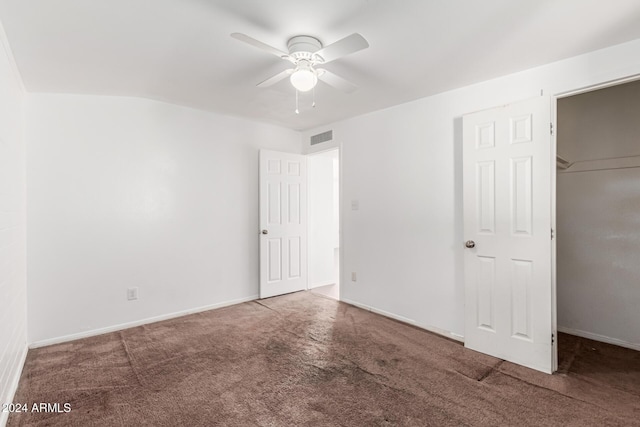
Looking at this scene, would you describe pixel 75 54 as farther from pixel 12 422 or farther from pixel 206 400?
pixel 206 400

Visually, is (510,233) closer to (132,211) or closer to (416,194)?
(416,194)

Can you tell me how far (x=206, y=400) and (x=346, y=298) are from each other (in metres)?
2.42

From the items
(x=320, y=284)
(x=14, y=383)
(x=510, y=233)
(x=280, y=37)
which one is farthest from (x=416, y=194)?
(x=14, y=383)

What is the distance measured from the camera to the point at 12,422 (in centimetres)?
189

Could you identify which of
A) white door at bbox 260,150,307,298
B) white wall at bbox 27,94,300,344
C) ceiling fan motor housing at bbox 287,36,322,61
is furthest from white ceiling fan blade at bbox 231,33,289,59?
white door at bbox 260,150,307,298

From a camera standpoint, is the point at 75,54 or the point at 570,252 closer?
the point at 75,54

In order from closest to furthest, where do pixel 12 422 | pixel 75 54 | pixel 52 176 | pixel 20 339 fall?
pixel 12 422 < pixel 75 54 < pixel 20 339 < pixel 52 176

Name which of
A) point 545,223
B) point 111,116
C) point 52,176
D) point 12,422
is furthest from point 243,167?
point 545,223

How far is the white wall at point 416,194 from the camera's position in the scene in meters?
2.79

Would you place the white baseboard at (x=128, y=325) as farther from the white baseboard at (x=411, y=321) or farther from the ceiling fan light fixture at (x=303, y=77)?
the ceiling fan light fixture at (x=303, y=77)

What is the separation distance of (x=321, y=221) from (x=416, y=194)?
7.11 ft

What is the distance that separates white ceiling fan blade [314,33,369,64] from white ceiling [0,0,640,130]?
0.20 metres

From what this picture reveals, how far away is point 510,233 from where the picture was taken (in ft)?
8.59

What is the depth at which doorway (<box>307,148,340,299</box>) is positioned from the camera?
5.04 metres
